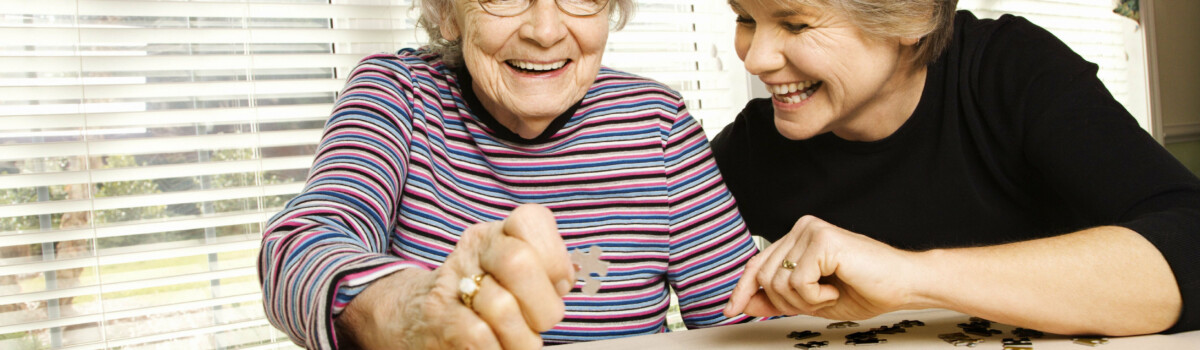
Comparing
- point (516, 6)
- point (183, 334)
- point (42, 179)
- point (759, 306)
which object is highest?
point (516, 6)

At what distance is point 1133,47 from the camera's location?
486 centimetres

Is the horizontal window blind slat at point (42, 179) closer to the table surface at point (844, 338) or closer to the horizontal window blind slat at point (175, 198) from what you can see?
the horizontal window blind slat at point (175, 198)

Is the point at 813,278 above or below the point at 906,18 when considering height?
below

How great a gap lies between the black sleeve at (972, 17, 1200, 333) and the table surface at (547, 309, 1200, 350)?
0.11m

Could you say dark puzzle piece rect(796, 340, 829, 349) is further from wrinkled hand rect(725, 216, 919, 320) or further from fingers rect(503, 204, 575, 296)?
fingers rect(503, 204, 575, 296)

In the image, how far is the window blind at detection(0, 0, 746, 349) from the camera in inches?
83.4

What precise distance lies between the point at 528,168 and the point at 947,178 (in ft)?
2.82

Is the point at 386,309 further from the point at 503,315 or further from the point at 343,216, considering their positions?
the point at 343,216

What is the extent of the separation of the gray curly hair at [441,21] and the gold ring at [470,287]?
90cm

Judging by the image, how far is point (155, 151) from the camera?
221 centimetres

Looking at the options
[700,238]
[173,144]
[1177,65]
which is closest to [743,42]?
[700,238]

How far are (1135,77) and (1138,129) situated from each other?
4.04 meters

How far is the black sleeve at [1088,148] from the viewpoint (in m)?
1.25

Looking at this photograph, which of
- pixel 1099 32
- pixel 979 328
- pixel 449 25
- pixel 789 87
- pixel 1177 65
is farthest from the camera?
pixel 1099 32
